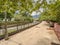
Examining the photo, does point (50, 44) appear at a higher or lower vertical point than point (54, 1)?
lower

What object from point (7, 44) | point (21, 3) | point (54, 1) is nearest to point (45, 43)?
point (7, 44)

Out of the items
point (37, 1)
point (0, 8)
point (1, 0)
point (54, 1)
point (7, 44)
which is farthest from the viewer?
point (7, 44)

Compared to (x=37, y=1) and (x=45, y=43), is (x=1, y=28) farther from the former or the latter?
(x=37, y=1)

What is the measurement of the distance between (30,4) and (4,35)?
36.3ft

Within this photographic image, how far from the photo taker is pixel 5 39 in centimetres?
1498

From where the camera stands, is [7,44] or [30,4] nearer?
[30,4]

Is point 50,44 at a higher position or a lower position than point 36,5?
lower

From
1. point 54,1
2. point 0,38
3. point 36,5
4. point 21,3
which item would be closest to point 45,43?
point 0,38

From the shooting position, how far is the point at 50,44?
1359 cm

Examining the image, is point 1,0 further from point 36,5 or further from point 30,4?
point 36,5

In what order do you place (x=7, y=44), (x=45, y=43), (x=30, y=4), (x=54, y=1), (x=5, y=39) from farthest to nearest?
1. (x=5, y=39)
2. (x=45, y=43)
3. (x=7, y=44)
4. (x=54, y=1)
5. (x=30, y=4)

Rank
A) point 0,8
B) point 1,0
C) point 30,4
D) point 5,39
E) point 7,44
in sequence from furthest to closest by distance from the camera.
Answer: point 5,39 < point 7,44 < point 0,8 < point 30,4 < point 1,0

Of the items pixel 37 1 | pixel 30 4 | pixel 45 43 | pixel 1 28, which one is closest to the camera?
pixel 30 4

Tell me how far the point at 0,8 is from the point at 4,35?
9959mm
